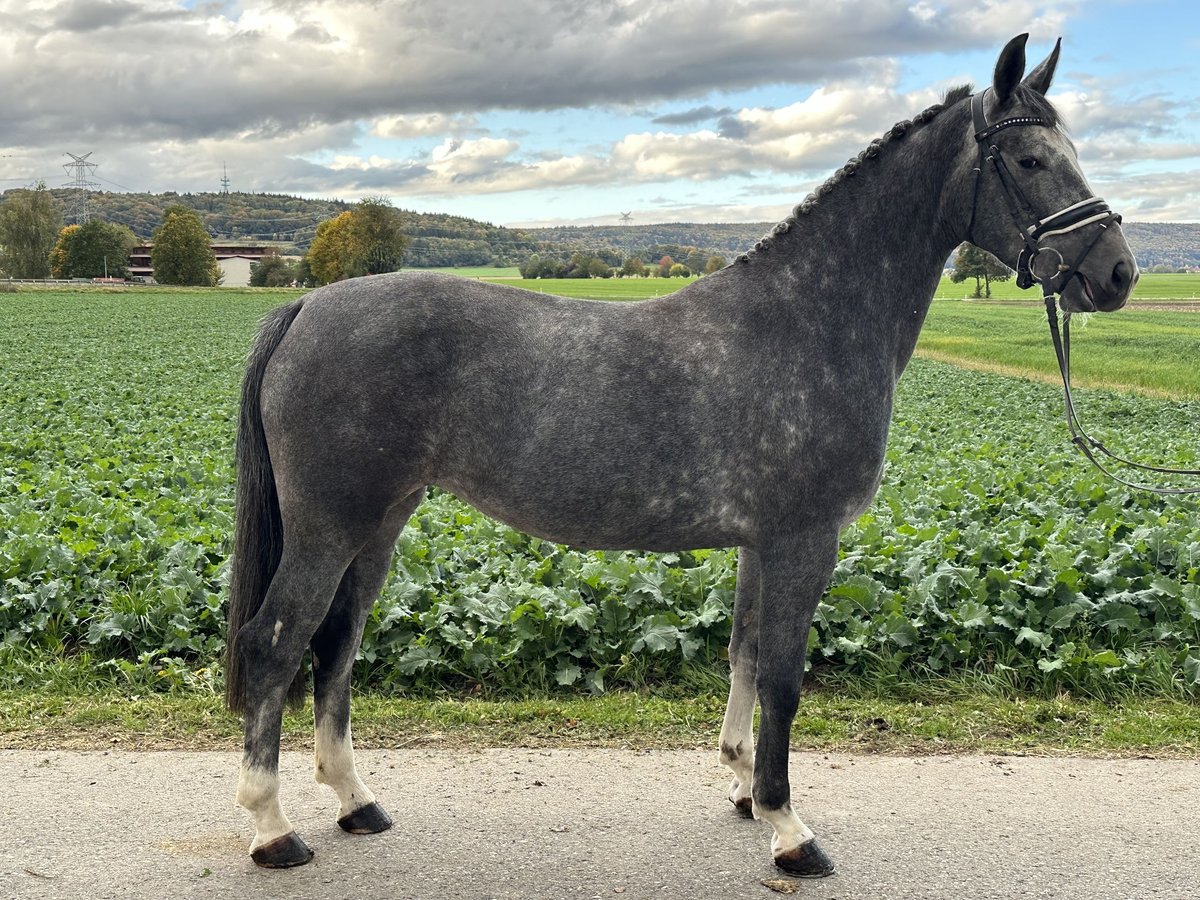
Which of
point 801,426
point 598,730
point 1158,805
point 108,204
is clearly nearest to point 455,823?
point 598,730

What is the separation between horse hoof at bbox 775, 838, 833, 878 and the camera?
4.00 meters

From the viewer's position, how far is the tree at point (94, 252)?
111 m

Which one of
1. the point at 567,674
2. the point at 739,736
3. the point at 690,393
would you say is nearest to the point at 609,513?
the point at 690,393

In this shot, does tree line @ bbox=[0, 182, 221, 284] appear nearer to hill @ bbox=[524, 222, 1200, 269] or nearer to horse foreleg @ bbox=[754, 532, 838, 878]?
hill @ bbox=[524, 222, 1200, 269]

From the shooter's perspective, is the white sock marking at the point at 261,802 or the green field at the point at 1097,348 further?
the green field at the point at 1097,348

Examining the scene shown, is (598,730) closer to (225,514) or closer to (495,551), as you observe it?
(495,551)

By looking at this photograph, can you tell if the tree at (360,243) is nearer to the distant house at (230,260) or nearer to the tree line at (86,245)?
the tree line at (86,245)

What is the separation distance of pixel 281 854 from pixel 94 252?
123m

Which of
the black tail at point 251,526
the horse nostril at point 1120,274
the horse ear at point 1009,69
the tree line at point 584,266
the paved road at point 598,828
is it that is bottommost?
the paved road at point 598,828

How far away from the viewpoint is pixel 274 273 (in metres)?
106

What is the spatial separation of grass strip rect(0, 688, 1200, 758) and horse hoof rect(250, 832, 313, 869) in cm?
116

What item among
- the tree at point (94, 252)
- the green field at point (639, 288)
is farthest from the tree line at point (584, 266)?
the tree at point (94, 252)

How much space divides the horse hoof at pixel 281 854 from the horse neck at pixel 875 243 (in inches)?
119

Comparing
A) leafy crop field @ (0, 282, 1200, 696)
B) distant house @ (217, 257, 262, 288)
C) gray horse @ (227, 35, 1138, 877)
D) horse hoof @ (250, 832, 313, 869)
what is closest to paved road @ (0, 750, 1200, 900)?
horse hoof @ (250, 832, 313, 869)
